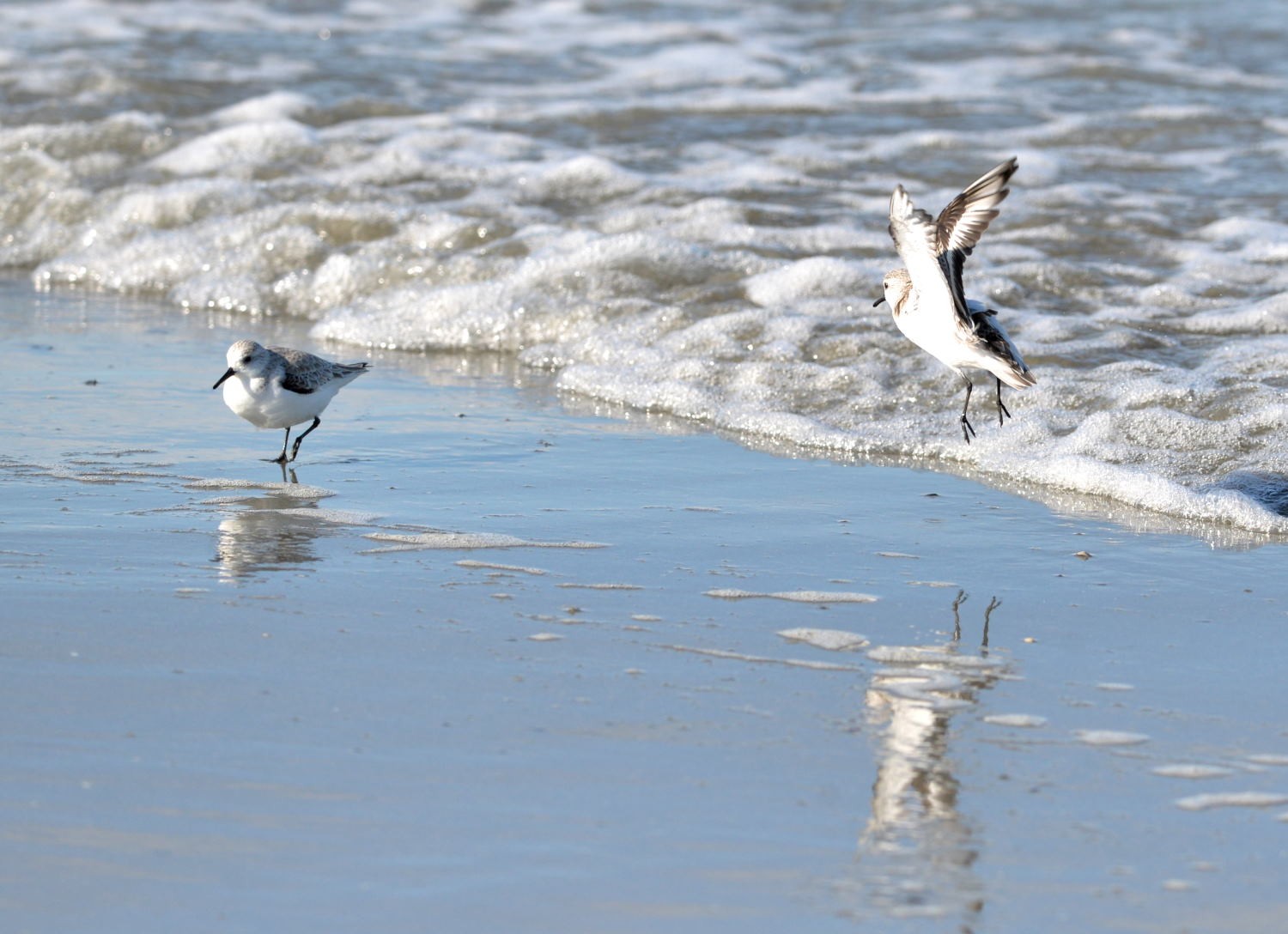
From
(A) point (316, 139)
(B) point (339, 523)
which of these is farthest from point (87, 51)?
(B) point (339, 523)

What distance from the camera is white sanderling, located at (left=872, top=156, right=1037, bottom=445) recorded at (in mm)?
4730

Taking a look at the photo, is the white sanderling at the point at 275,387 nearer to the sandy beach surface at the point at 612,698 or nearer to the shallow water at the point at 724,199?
the sandy beach surface at the point at 612,698

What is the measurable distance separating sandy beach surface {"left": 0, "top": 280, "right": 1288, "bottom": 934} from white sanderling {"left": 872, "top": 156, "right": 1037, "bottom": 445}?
1.58 feet

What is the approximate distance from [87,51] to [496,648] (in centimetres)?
1117

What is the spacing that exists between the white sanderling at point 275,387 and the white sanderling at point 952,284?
1.96 meters

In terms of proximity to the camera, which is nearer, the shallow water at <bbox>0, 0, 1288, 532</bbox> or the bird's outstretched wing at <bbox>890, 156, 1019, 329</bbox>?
the bird's outstretched wing at <bbox>890, 156, 1019, 329</bbox>

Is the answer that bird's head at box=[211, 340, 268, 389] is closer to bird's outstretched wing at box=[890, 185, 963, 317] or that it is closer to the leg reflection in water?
bird's outstretched wing at box=[890, 185, 963, 317]

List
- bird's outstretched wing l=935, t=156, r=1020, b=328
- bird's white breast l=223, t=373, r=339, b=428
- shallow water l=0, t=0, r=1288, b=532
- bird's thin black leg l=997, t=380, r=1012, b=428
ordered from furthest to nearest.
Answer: shallow water l=0, t=0, r=1288, b=532 < bird's thin black leg l=997, t=380, r=1012, b=428 < bird's white breast l=223, t=373, r=339, b=428 < bird's outstretched wing l=935, t=156, r=1020, b=328

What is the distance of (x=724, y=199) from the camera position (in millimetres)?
9578

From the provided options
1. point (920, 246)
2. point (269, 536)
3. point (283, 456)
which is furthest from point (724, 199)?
point (269, 536)

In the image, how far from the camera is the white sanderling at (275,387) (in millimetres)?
5488

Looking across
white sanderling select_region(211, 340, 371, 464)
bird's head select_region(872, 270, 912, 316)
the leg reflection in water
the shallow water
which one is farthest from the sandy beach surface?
the shallow water

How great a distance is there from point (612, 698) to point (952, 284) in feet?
6.67

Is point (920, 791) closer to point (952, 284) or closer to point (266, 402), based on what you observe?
point (952, 284)
